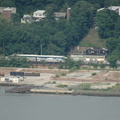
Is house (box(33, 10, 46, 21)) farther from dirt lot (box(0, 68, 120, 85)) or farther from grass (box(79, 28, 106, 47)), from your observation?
dirt lot (box(0, 68, 120, 85))

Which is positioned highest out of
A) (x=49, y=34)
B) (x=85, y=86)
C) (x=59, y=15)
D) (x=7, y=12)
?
(x=7, y=12)

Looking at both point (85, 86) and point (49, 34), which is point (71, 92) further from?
point (49, 34)

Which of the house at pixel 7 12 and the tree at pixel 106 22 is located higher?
the house at pixel 7 12

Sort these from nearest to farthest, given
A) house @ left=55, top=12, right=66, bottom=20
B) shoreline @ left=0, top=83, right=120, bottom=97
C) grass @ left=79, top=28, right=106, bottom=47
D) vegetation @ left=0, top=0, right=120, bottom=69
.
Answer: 1. shoreline @ left=0, top=83, right=120, bottom=97
2. vegetation @ left=0, top=0, right=120, bottom=69
3. grass @ left=79, top=28, right=106, bottom=47
4. house @ left=55, top=12, right=66, bottom=20

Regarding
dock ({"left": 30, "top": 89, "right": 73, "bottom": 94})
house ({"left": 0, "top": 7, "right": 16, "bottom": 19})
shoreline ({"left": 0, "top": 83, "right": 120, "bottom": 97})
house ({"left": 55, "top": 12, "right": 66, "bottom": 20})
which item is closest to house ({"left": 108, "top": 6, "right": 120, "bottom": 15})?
house ({"left": 55, "top": 12, "right": 66, "bottom": 20})

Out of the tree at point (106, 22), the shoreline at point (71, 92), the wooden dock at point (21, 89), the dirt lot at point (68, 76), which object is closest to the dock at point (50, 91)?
the shoreline at point (71, 92)

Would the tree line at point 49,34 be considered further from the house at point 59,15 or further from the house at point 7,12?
the house at point 7,12

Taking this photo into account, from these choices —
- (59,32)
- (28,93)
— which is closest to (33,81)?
(28,93)

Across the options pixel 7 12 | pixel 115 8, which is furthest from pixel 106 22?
pixel 7 12
